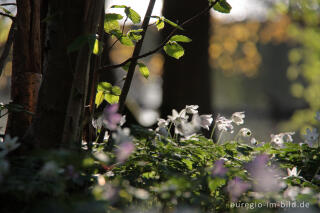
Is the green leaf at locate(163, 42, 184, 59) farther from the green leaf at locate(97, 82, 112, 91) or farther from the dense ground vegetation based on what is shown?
the green leaf at locate(97, 82, 112, 91)

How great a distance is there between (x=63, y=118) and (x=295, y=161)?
1.51 meters

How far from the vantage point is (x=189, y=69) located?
509cm

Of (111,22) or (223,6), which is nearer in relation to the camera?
(223,6)

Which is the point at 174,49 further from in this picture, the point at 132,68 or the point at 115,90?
the point at 115,90

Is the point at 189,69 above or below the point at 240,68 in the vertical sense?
below

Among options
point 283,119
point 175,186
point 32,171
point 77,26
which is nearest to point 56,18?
point 77,26

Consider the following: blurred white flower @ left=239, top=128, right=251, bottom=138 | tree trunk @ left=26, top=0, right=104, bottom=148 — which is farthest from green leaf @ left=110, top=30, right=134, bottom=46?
blurred white flower @ left=239, top=128, right=251, bottom=138

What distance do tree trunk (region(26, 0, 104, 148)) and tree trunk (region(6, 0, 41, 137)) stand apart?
0.33 meters

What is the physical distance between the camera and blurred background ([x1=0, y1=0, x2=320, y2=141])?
5.05m

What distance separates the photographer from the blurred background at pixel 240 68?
16.6ft

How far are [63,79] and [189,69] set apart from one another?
138 inches

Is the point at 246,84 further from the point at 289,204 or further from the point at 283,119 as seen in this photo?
the point at 289,204

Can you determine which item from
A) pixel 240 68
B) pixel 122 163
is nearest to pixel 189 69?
pixel 122 163

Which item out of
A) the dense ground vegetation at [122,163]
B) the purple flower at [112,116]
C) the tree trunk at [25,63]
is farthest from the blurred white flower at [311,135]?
the tree trunk at [25,63]
